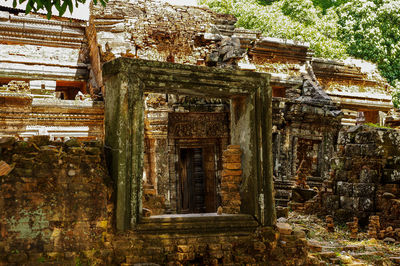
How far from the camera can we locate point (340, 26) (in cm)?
2084

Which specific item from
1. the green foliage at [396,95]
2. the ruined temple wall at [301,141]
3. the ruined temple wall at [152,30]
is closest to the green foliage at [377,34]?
the green foliage at [396,95]

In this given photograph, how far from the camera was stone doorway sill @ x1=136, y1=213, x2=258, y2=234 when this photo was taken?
5.09m

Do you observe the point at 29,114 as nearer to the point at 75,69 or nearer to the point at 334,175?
the point at 75,69

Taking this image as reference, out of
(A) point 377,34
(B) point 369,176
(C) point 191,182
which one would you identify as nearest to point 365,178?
(B) point 369,176

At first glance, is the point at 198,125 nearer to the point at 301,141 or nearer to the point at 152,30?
the point at 152,30

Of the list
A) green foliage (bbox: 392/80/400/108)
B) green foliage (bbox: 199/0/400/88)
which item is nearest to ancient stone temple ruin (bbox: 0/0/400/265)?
green foliage (bbox: 392/80/400/108)

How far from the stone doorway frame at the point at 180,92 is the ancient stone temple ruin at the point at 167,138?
0.02 metres

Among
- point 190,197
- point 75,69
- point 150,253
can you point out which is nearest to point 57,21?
point 75,69

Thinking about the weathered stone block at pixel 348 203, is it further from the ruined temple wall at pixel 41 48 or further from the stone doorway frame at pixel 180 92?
Answer: the ruined temple wall at pixel 41 48

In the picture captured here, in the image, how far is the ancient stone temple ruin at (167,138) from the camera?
15.8 feet

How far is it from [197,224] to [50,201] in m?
1.75

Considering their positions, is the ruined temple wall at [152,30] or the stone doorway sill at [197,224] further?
the ruined temple wall at [152,30]

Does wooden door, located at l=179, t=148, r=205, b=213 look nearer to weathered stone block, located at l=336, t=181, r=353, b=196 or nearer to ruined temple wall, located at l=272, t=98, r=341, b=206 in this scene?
ruined temple wall, located at l=272, t=98, r=341, b=206

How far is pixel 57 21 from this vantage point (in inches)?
507
